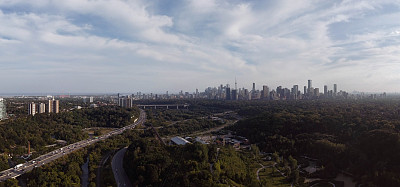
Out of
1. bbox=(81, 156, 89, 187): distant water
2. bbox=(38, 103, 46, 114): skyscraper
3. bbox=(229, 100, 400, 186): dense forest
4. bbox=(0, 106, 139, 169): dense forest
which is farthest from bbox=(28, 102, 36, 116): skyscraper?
bbox=(229, 100, 400, 186): dense forest

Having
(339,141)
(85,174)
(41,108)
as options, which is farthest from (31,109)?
(339,141)

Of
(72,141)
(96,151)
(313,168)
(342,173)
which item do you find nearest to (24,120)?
(72,141)

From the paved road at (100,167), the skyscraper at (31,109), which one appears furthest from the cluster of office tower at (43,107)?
the paved road at (100,167)

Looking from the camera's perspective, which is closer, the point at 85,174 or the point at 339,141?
the point at 85,174

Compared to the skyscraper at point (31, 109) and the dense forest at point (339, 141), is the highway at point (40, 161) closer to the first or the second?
the skyscraper at point (31, 109)

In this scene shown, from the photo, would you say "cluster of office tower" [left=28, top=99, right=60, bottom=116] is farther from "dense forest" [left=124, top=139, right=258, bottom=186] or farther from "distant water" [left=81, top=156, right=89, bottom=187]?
"dense forest" [left=124, top=139, right=258, bottom=186]

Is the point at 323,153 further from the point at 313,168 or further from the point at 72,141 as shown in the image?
the point at 72,141

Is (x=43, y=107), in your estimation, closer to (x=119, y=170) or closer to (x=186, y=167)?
(x=119, y=170)
